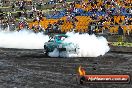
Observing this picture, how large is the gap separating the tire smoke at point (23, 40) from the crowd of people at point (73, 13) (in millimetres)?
1192

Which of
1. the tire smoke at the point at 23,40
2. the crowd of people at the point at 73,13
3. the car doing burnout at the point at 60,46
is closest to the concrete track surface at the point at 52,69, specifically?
the car doing burnout at the point at 60,46

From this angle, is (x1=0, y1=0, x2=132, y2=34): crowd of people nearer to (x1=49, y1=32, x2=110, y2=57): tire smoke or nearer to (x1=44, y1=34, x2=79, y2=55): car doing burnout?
(x1=49, y1=32, x2=110, y2=57): tire smoke

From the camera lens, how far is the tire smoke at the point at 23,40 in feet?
129

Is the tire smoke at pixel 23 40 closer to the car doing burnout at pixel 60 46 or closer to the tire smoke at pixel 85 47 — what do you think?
the tire smoke at pixel 85 47

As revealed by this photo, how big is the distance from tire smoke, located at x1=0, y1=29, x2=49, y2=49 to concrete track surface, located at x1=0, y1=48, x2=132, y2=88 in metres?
8.77

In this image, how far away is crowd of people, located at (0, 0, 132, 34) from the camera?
3941 centimetres

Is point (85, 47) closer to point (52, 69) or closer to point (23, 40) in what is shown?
point (52, 69)

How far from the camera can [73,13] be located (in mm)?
44469

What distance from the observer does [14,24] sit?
46250 mm

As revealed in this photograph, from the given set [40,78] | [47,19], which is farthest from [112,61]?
[47,19]

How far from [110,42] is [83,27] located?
3259 millimetres

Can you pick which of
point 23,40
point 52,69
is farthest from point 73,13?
point 52,69

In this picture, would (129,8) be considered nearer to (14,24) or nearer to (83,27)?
A: (83,27)

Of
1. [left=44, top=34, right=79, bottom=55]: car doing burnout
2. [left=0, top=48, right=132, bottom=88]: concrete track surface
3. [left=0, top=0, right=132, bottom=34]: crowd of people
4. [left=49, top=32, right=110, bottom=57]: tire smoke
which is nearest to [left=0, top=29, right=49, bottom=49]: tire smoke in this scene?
[left=0, top=0, right=132, bottom=34]: crowd of people
